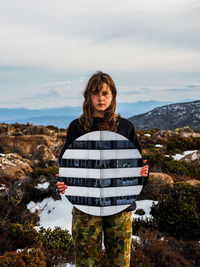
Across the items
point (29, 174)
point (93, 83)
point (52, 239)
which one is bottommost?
point (52, 239)

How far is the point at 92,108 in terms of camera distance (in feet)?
8.39

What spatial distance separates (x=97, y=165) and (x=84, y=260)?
3.45 feet

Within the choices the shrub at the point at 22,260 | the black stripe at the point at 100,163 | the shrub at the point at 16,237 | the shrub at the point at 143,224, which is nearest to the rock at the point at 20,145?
the shrub at the point at 16,237

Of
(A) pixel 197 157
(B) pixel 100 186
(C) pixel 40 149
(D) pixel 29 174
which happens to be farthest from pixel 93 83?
(A) pixel 197 157

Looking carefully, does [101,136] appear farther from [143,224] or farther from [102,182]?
[143,224]

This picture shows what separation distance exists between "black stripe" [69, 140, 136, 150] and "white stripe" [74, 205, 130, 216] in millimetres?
614

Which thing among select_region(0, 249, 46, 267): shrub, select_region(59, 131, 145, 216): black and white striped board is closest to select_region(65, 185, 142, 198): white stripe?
select_region(59, 131, 145, 216): black and white striped board

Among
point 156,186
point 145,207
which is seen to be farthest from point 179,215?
point 156,186

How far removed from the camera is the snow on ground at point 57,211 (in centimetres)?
624

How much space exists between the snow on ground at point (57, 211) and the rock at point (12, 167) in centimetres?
188

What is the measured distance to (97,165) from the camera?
2383mm

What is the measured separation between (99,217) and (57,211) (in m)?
4.82

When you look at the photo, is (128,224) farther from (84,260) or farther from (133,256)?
(133,256)

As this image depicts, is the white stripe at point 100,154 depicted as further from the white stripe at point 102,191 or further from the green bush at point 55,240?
the green bush at point 55,240
